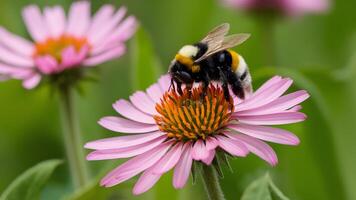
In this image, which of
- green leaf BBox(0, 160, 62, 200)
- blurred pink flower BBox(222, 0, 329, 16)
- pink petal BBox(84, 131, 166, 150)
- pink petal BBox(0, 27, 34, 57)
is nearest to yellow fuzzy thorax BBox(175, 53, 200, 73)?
pink petal BBox(84, 131, 166, 150)

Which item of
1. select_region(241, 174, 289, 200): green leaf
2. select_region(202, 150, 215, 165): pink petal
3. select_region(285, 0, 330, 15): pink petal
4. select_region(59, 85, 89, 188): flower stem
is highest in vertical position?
select_region(285, 0, 330, 15): pink petal

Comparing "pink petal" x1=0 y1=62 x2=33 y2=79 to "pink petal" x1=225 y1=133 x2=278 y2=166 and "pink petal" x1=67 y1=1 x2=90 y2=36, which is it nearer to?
"pink petal" x1=67 y1=1 x2=90 y2=36

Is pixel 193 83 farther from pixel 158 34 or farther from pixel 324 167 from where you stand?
pixel 158 34

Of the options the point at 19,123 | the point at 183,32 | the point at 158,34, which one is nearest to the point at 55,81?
the point at 19,123

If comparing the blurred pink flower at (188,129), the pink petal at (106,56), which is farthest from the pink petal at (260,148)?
the pink petal at (106,56)

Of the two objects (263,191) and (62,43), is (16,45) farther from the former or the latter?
(263,191)

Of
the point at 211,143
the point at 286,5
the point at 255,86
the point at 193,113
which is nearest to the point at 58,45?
the point at 255,86
